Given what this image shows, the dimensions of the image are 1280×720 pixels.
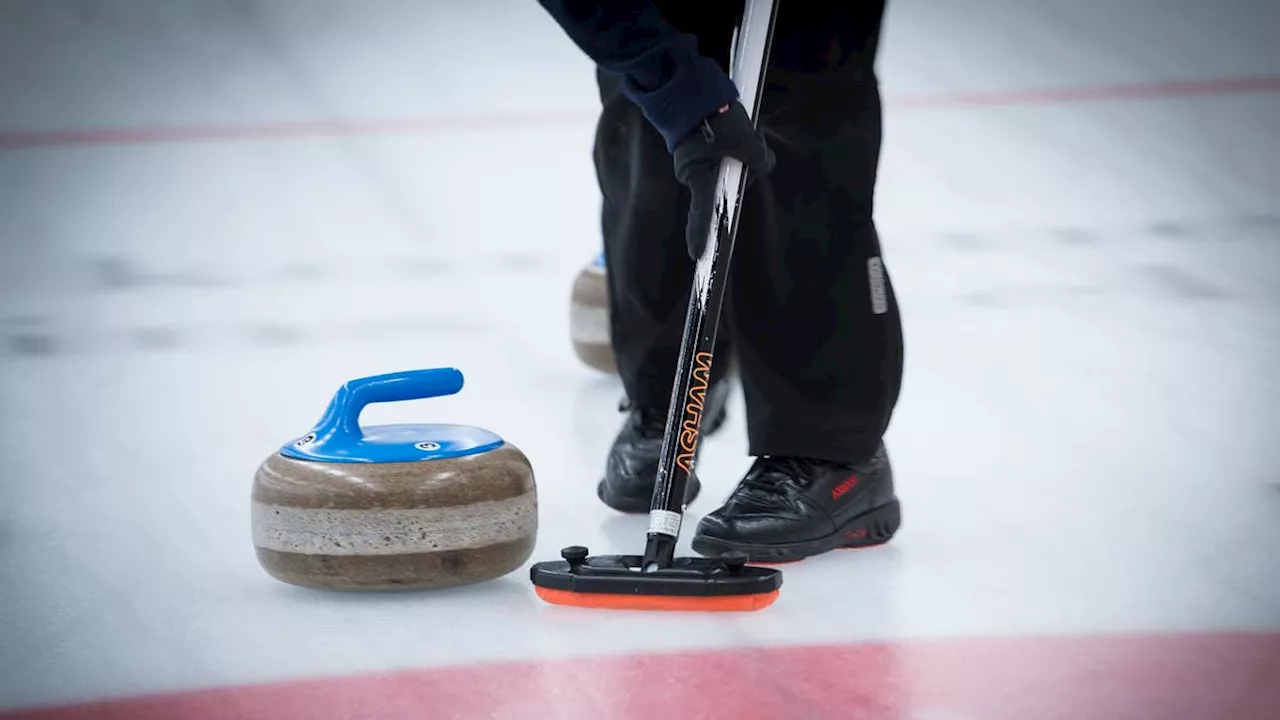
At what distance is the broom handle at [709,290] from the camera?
158 cm

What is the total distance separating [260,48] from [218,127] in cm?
88

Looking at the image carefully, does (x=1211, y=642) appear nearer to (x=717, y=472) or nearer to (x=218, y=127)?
(x=717, y=472)

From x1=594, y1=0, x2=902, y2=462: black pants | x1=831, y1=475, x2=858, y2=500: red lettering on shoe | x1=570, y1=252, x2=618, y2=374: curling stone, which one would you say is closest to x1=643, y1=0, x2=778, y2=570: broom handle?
x1=594, y1=0, x2=902, y2=462: black pants

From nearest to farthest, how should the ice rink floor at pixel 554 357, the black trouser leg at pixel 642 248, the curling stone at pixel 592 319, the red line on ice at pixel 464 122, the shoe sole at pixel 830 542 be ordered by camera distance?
the ice rink floor at pixel 554 357 → the shoe sole at pixel 830 542 → the black trouser leg at pixel 642 248 → the curling stone at pixel 592 319 → the red line on ice at pixel 464 122

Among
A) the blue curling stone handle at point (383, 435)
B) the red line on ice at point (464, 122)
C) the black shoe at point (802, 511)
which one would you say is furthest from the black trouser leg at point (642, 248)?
the red line on ice at point (464, 122)

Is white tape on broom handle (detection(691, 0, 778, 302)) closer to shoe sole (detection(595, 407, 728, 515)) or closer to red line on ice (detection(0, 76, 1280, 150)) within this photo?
shoe sole (detection(595, 407, 728, 515))

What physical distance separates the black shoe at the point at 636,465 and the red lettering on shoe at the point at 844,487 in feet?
0.62

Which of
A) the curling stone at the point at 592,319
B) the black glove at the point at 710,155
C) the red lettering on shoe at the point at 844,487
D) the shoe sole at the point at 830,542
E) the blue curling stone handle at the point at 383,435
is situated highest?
the black glove at the point at 710,155

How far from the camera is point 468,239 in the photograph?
3.76m

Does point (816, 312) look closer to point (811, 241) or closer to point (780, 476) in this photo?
point (811, 241)

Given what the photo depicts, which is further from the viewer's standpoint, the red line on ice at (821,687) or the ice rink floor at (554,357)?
the ice rink floor at (554,357)

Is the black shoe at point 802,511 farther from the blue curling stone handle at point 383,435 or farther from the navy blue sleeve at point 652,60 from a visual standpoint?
the navy blue sleeve at point 652,60

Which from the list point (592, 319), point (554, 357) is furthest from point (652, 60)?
point (554, 357)

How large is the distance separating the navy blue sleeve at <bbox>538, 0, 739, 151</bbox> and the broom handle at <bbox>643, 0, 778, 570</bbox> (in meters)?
0.08
